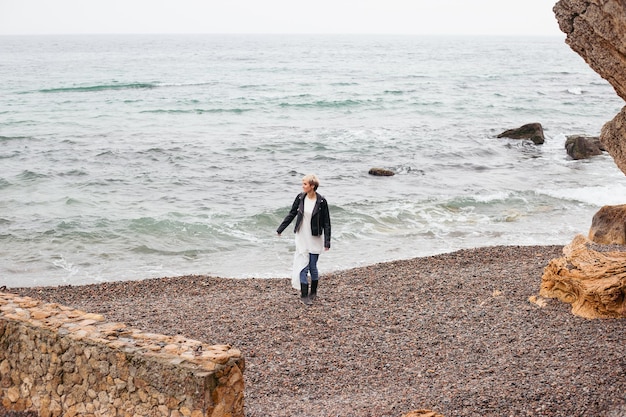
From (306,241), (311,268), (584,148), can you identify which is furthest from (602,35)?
(584,148)

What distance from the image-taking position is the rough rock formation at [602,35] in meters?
6.92

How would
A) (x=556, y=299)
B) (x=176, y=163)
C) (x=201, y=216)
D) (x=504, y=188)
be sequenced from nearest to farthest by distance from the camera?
1. (x=556, y=299)
2. (x=201, y=216)
3. (x=504, y=188)
4. (x=176, y=163)

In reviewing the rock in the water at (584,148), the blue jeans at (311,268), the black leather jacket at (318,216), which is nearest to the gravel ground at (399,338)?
the blue jeans at (311,268)

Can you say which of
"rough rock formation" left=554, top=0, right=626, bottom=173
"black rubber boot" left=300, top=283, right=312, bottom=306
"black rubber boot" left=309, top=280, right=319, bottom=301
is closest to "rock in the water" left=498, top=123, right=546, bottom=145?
"black rubber boot" left=309, top=280, right=319, bottom=301

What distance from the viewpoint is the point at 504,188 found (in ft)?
76.9

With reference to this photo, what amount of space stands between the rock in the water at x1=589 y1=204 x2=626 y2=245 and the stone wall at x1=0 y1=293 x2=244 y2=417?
1102cm

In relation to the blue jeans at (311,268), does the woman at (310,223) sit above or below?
above

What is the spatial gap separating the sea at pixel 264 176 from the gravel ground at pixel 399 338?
3243 millimetres

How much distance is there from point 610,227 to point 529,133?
19366 mm

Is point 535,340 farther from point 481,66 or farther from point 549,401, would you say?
point 481,66

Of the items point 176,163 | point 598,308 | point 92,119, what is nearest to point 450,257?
point 598,308

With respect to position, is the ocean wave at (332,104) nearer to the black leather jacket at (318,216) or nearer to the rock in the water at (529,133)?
the rock in the water at (529,133)

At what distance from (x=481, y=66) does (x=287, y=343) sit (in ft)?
280

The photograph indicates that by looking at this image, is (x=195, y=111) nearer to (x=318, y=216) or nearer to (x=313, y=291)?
(x=313, y=291)
